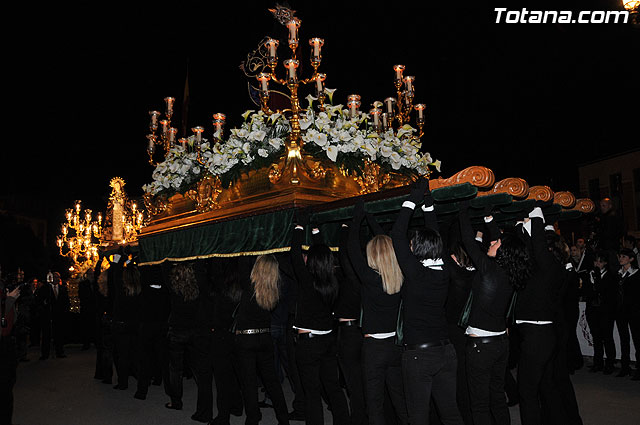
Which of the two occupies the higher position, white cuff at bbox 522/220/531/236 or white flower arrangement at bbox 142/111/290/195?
white flower arrangement at bbox 142/111/290/195

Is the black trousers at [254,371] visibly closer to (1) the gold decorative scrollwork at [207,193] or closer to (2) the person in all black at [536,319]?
(1) the gold decorative scrollwork at [207,193]

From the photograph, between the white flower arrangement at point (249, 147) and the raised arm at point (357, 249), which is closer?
the raised arm at point (357, 249)

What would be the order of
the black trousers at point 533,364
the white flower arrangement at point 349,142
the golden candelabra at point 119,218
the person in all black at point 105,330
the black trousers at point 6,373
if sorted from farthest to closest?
A: 1. the golden candelabra at point 119,218
2. the person in all black at point 105,330
3. the white flower arrangement at point 349,142
4. the black trousers at point 6,373
5. the black trousers at point 533,364

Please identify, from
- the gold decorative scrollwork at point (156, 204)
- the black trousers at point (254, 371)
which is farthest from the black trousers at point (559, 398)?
the gold decorative scrollwork at point (156, 204)

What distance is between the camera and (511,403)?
691cm

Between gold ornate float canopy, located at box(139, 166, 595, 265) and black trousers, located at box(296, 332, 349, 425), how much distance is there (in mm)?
1062

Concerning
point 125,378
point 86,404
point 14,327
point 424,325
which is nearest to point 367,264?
point 424,325

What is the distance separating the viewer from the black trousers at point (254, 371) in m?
5.91

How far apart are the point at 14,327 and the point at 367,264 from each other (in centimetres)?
424

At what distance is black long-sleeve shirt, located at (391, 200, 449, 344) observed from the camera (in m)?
4.18

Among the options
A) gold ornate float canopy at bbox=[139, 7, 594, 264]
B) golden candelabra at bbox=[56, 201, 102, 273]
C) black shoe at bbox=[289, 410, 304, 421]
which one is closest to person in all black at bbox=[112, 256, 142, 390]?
gold ornate float canopy at bbox=[139, 7, 594, 264]

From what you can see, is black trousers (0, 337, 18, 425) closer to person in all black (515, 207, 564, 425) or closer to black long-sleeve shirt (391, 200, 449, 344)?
black long-sleeve shirt (391, 200, 449, 344)

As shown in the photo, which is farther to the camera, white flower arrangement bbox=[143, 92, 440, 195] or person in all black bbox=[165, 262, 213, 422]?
person in all black bbox=[165, 262, 213, 422]

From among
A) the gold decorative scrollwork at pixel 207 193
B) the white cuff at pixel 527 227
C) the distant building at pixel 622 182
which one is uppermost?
the distant building at pixel 622 182
